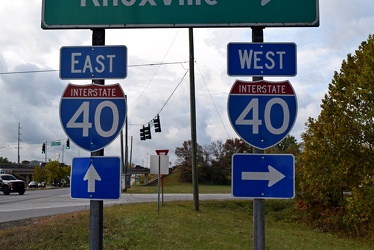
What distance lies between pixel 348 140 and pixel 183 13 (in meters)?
20.3

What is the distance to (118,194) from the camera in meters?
4.91

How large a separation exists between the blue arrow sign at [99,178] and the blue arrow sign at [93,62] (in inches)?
33.6

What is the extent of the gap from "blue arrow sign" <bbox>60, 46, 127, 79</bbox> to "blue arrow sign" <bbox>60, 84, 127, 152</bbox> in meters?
0.16

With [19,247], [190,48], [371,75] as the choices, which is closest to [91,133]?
[19,247]

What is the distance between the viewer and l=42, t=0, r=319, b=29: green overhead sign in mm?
5223

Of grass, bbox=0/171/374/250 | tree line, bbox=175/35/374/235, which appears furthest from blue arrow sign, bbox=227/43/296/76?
tree line, bbox=175/35/374/235

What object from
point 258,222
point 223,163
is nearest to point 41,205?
point 258,222

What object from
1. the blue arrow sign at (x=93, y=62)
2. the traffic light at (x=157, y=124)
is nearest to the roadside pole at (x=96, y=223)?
the blue arrow sign at (x=93, y=62)

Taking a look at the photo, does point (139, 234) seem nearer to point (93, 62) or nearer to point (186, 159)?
point (93, 62)

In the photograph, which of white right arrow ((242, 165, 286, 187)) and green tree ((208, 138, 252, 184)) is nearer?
white right arrow ((242, 165, 286, 187))

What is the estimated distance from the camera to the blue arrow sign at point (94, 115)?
16.0 feet

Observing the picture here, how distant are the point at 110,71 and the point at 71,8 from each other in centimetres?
92

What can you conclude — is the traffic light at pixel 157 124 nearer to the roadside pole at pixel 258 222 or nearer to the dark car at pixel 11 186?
the dark car at pixel 11 186

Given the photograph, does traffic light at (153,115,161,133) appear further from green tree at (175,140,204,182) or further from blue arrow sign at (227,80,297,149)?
green tree at (175,140,204,182)
